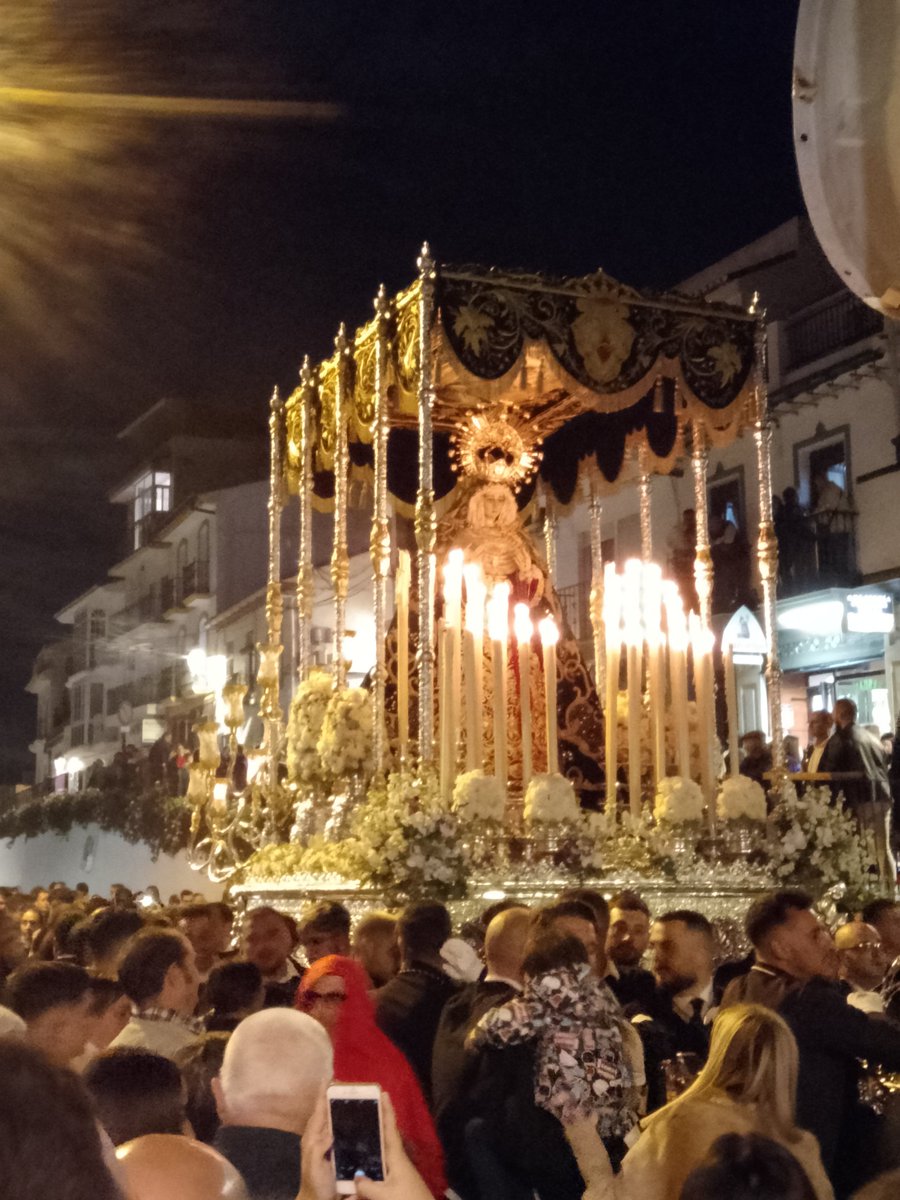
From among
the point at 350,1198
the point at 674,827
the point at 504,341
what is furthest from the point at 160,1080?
the point at 504,341

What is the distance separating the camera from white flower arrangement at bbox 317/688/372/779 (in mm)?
11695

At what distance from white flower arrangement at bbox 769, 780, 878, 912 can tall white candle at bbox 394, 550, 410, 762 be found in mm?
2778

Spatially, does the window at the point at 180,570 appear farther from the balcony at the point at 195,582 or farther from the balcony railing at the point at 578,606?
the balcony railing at the point at 578,606

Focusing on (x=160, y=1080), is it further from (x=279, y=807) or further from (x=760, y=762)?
(x=760, y=762)

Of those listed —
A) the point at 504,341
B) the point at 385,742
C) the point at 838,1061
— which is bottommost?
the point at 838,1061

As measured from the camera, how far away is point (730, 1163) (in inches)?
92.5

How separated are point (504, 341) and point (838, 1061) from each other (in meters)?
7.58

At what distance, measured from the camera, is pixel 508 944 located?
5.01 metres

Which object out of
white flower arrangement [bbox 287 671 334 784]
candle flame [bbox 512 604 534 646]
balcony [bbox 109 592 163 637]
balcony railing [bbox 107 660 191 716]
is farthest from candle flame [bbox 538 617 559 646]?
balcony [bbox 109 592 163 637]

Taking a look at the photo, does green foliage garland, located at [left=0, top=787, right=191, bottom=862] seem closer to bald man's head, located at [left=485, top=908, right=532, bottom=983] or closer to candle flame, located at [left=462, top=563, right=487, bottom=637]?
candle flame, located at [left=462, top=563, right=487, bottom=637]

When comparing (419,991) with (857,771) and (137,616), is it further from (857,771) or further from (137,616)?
(137,616)

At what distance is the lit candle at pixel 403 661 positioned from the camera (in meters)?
12.0

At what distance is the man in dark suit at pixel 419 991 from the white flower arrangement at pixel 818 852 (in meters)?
5.72

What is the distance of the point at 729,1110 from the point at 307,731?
29.1ft
